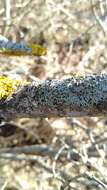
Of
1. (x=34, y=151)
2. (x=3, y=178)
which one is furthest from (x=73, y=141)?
(x=3, y=178)

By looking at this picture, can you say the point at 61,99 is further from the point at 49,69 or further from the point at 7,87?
the point at 49,69

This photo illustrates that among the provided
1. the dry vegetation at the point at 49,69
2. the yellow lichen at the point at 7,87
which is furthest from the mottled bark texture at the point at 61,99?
the dry vegetation at the point at 49,69

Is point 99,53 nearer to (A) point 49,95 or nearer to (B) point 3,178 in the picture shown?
(B) point 3,178

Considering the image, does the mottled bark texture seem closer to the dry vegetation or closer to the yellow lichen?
the yellow lichen

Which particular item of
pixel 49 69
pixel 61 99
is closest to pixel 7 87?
pixel 61 99

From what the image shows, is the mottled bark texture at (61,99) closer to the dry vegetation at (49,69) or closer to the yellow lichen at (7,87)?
the yellow lichen at (7,87)

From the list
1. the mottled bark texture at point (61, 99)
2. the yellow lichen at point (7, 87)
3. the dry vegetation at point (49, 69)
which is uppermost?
the dry vegetation at point (49, 69)
